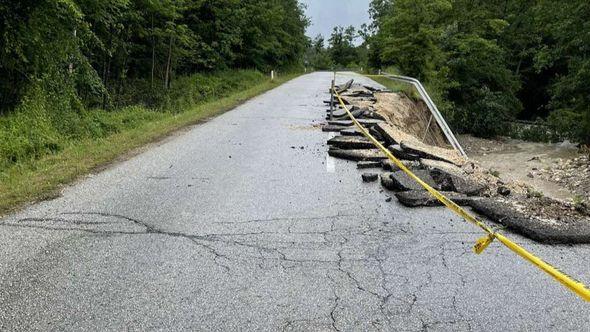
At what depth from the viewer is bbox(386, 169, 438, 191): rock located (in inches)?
257

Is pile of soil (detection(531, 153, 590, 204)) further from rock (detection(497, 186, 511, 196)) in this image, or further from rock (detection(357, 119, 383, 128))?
rock (detection(357, 119, 383, 128))

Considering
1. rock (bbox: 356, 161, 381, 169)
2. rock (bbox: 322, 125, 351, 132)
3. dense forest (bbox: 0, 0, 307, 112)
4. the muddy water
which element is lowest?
the muddy water

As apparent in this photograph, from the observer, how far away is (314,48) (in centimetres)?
Result: 12106

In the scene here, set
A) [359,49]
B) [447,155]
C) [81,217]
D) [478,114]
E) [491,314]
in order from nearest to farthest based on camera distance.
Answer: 1. [491,314]
2. [81,217]
3. [447,155]
4. [478,114]
5. [359,49]

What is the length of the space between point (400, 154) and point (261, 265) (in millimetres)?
4987

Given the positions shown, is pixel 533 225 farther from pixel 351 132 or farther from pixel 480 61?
pixel 480 61

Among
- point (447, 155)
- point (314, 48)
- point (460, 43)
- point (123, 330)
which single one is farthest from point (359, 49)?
point (123, 330)

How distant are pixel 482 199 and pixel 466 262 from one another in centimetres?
191

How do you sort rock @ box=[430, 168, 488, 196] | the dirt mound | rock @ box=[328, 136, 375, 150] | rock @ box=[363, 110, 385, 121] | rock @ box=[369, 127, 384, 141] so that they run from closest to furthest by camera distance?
rock @ box=[430, 168, 488, 196] < rock @ box=[328, 136, 375, 150] < rock @ box=[369, 127, 384, 141] < rock @ box=[363, 110, 385, 121] < the dirt mound

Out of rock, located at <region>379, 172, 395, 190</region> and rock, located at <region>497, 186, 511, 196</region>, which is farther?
rock, located at <region>379, 172, 395, 190</region>

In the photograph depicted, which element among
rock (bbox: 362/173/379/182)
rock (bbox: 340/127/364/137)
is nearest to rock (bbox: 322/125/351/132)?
rock (bbox: 340/127/364/137)

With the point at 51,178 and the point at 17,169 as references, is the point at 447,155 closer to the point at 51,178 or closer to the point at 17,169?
the point at 51,178

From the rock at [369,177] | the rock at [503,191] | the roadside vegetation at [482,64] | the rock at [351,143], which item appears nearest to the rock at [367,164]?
the rock at [369,177]

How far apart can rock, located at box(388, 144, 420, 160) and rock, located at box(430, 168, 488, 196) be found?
1465mm
